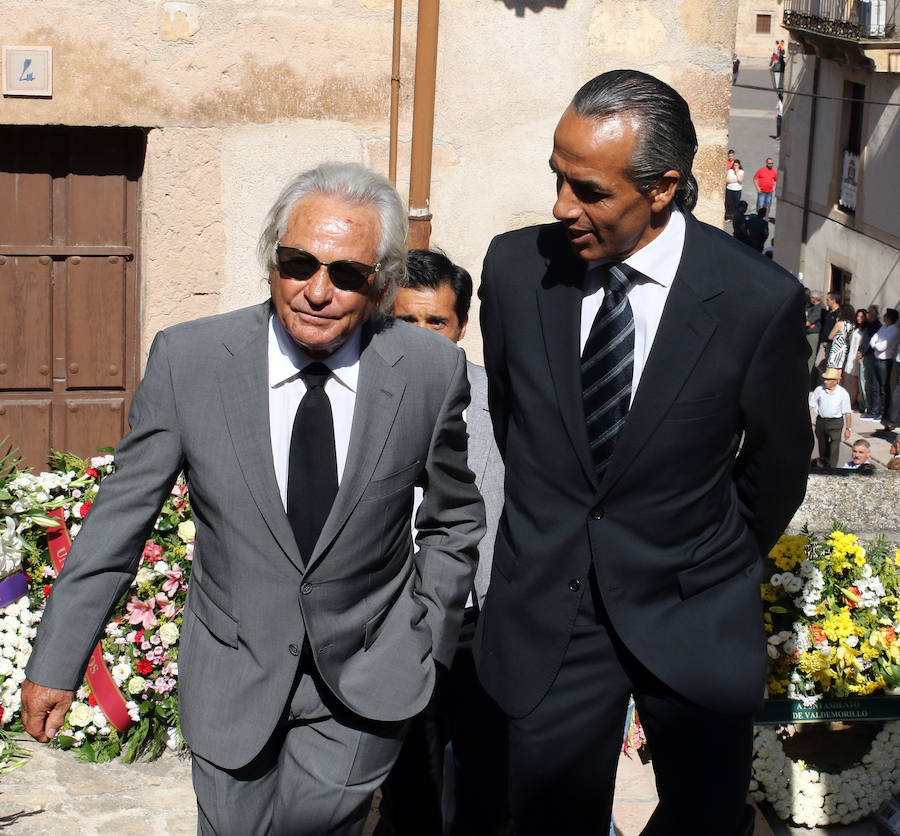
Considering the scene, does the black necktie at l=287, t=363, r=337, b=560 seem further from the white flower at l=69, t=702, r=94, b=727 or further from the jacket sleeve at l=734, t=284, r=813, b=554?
the white flower at l=69, t=702, r=94, b=727

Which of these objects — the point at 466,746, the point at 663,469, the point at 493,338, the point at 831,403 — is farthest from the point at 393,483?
the point at 831,403

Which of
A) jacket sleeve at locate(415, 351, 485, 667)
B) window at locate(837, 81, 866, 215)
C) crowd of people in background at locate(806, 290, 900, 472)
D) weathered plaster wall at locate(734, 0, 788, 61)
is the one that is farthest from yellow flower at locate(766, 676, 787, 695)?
weathered plaster wall at locate(734, 0, 788, 61)

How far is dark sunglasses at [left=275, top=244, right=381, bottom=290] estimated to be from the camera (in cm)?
278

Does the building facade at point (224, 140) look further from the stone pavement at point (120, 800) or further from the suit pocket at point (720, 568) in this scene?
the suit pocket at point (720, 568)

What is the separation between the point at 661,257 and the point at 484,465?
0.91 meters

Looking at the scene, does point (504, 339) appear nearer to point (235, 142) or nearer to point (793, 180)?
point (235, 142)

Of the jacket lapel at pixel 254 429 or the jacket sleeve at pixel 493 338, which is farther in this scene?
the jacket sleeve at pixel 493 338

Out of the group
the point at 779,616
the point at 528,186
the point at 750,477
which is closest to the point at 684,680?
the point at 750,477

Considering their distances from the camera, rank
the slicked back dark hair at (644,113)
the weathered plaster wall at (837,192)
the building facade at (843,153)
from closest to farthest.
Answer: the slicked back dark hair at (644,113) → the weathered plaster wall at (837,192) → the building facade at (843,153)

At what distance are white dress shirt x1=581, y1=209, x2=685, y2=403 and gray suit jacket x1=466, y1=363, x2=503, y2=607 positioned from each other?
734 mm

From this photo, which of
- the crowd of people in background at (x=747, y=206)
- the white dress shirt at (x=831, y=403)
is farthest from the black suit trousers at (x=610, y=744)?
the crowd of people in background at (x=747, y=206)

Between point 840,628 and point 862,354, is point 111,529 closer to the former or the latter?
point 840,628

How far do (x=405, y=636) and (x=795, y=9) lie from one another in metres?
29.3

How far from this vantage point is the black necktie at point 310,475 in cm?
286
